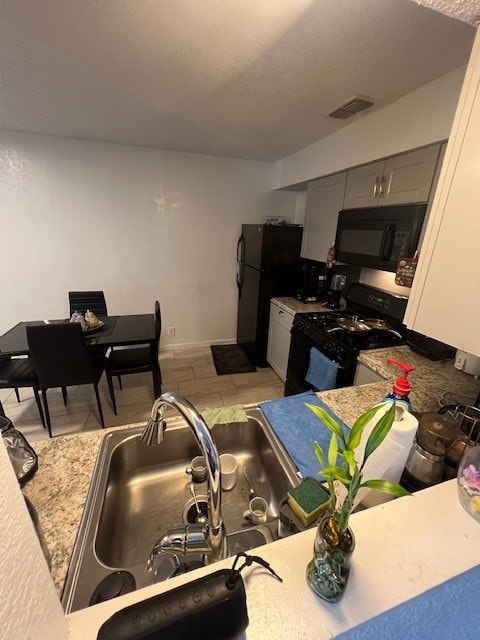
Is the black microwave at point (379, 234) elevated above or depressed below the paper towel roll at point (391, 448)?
above

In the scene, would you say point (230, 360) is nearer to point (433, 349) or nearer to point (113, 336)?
point (113, 336)

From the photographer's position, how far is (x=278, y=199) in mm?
3602

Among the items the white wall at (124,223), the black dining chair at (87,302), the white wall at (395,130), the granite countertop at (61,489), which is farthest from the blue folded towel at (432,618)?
the white wall at (124,223)

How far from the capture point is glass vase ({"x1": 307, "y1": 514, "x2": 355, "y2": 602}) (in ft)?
1.60

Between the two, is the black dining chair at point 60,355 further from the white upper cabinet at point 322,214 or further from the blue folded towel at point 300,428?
the white upper cabinet at point 322,214

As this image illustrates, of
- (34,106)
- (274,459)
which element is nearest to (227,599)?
(274,459)

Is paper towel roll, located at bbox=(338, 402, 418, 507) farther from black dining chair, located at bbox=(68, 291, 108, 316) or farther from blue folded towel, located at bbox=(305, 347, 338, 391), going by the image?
black dining chair, located at bbox=(68, 291, 108, 316)

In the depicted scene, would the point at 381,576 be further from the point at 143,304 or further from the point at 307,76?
the point at 143,304

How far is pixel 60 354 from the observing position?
1.98 m

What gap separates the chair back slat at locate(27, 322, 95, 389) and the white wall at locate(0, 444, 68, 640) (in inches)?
71.9

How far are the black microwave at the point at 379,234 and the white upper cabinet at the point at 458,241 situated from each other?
3.16ft

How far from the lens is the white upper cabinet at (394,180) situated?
155 centimetres

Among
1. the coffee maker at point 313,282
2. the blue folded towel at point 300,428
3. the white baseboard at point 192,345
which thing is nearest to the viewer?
the blue folded towel at point 300,428

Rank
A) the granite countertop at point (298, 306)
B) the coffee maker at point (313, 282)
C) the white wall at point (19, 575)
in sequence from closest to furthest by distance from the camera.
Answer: the white wall at point (19, 575), the granite countertop at point (298, 306), the coffee maker at point (313, 282)
